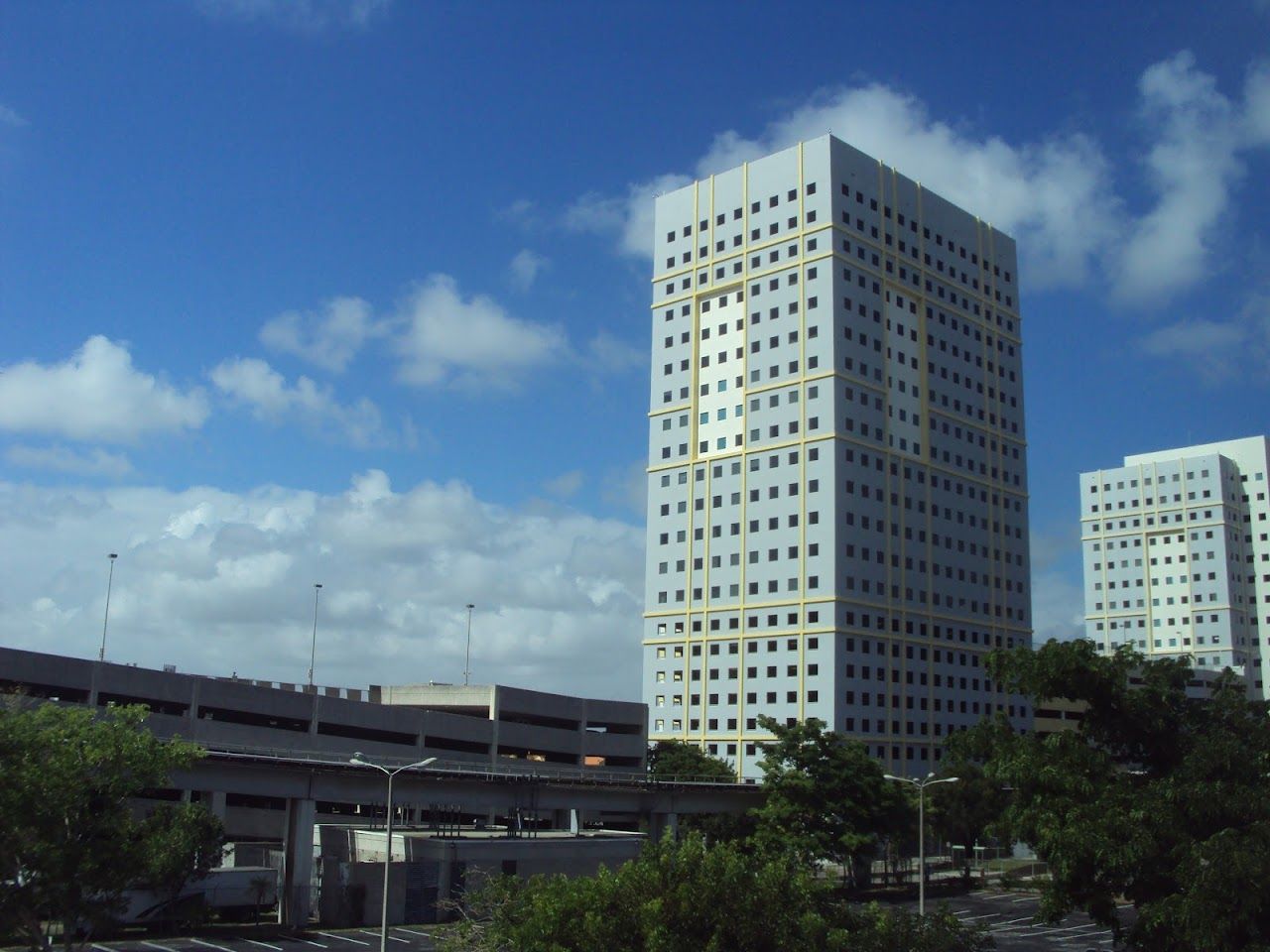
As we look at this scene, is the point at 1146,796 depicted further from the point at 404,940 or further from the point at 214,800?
the point at 214,800

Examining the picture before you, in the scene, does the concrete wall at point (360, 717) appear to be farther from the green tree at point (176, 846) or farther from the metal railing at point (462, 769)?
the green tree at point (176, 846)

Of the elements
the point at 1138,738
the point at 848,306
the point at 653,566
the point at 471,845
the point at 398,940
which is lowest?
the point at 398,940

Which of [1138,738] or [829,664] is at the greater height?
[829,664]

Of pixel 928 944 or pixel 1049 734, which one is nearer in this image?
pixel 928 944

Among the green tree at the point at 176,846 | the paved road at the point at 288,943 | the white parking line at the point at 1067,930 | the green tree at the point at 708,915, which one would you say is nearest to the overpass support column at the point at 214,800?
the paved road at the point at 288,943

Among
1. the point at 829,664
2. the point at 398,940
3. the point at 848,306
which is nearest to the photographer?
the point at 398,940

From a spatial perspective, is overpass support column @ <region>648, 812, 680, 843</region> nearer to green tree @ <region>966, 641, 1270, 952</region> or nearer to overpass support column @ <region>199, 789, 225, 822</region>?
overpass support column @ <region>199, 789, 225, 822</region>

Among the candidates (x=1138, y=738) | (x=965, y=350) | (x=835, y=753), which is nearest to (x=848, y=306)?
(x=965, y=350)

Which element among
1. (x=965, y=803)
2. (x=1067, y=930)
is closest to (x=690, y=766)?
(x=965, y=803)

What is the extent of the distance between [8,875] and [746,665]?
99.6 meters

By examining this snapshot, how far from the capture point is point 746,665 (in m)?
138

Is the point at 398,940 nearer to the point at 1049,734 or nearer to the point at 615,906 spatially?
the point at 1049,734

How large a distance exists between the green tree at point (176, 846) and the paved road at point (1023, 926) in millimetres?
36361

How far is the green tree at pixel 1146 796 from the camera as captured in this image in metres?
38.9
